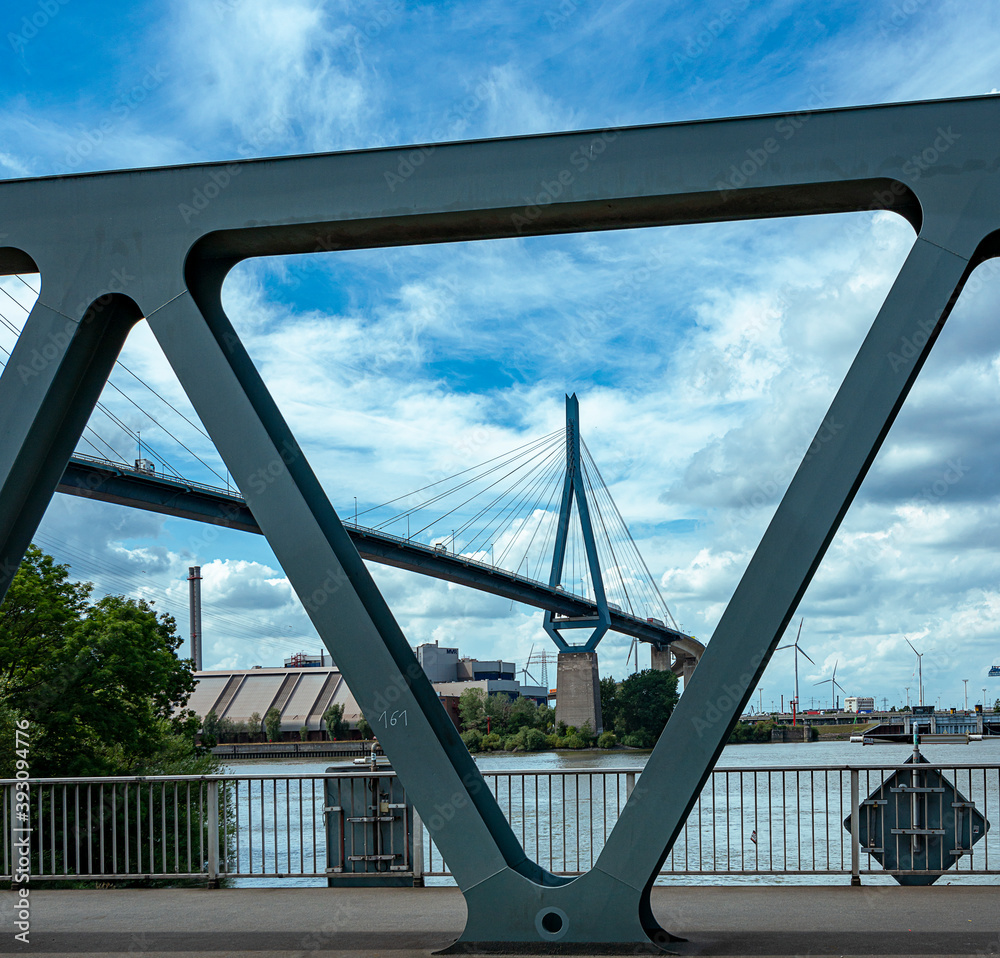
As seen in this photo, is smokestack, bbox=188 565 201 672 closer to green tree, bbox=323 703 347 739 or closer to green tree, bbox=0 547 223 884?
green tree, bbox=323 703 347 739

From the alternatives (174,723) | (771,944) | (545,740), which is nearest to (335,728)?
(545,740)

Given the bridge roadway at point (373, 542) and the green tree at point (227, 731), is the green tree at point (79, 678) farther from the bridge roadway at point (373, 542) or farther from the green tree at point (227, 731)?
the green tree at point (227, 731)

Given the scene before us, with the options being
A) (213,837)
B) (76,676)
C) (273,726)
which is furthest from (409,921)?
(273,726)

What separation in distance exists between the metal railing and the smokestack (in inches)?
2730

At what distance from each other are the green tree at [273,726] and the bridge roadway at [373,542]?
96.2ft

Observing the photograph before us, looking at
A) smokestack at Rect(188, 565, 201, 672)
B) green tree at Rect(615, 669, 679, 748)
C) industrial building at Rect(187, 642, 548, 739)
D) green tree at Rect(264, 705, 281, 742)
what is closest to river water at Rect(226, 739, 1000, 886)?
green tree at Rect(615, 669, 679, 748)

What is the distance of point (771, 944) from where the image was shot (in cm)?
443

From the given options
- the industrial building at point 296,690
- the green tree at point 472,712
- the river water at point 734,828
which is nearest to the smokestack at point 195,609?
the industrial building at point 296,690

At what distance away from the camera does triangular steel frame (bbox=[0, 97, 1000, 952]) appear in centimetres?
396

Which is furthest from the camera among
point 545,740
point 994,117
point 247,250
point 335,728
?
point 335,728

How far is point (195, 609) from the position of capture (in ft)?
313

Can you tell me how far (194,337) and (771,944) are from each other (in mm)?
3739

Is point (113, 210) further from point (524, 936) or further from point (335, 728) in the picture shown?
point (335, 728)

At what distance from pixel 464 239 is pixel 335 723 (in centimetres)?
6568
